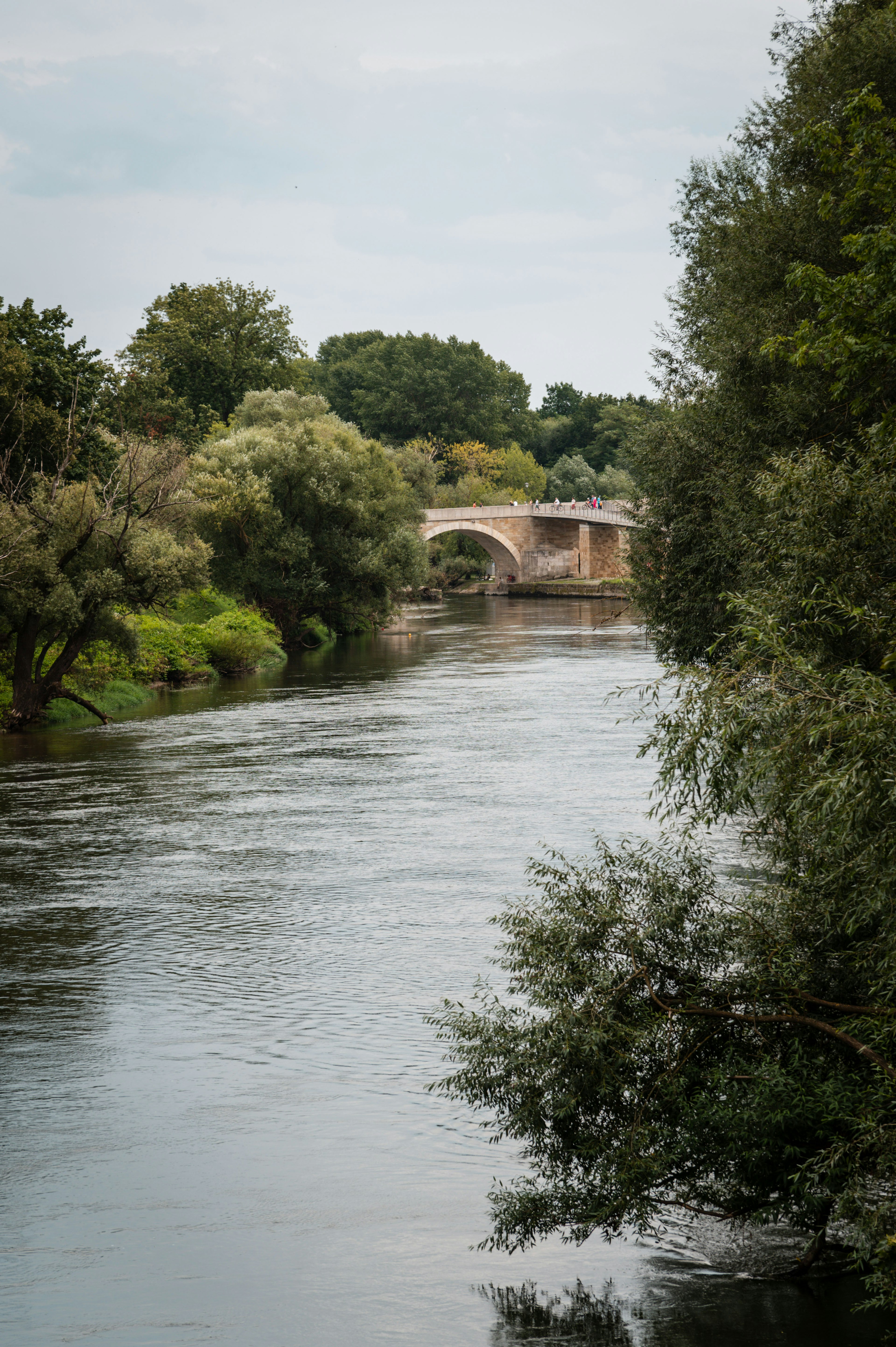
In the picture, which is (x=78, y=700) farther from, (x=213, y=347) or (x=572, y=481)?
(x=572, y=481)

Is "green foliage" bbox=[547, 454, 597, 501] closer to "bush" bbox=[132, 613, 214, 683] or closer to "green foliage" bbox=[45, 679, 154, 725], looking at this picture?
"bush" bbox=[132, 613, 214, 683]

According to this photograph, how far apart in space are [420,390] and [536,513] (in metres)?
20.1

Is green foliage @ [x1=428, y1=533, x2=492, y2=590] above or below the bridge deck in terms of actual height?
below

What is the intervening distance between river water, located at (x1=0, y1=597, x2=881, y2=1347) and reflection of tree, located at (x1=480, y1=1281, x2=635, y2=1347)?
0.02 metres

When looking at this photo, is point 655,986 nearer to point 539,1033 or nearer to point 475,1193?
point 539,1033

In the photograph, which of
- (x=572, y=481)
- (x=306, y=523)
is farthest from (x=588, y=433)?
(x=306, y=523)

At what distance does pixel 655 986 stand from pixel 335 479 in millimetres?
36736

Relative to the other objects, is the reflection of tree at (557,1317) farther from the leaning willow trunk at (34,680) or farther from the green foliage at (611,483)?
the green foliage at (611,483)

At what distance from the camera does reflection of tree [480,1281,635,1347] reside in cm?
677

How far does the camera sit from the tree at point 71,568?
24469 mm

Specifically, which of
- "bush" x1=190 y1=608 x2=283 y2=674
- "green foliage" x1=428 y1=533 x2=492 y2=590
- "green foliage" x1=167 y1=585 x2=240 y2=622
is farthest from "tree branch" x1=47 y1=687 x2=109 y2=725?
"green foliage" x1=428 y1=533 x2=492 y2=590

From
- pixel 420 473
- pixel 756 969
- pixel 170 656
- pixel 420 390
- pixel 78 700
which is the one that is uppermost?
pixel 420 390

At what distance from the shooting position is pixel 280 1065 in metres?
10.1

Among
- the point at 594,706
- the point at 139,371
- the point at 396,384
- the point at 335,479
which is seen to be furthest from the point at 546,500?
the point at 594,706
